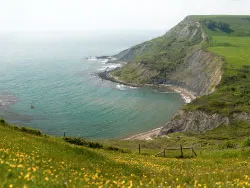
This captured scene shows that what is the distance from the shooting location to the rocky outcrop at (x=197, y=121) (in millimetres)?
90875

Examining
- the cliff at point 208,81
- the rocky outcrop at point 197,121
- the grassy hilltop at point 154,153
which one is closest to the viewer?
the grassy hilltop at point 154,153

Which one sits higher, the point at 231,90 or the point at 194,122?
the point at 231,90

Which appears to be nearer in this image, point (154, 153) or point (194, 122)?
point (154, 153)

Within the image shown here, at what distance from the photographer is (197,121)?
319 feet

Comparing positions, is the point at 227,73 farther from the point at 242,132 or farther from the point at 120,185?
the point at 120,185

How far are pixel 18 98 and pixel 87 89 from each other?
131ft

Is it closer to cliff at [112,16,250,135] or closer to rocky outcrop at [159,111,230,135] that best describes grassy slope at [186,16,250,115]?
cliff at [112,16,250,135]

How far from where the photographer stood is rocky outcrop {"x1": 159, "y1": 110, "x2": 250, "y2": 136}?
3578 inches

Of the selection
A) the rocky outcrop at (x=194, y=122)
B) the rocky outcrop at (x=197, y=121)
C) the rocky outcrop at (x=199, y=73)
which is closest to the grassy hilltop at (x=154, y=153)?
the rocky outcrop at (x=199, y=73)

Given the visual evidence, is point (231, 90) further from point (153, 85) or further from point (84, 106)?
point (84, 106)

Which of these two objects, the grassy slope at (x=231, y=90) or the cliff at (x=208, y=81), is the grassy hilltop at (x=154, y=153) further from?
the cliff at (x=208, y=81)

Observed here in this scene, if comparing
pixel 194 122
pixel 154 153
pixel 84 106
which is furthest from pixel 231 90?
pixel 154 153

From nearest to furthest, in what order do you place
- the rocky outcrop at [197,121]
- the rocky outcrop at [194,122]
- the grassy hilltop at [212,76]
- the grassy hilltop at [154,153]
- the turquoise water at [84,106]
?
the grassy hilltop at [154,153]
the rocky outcrop at [197,121]
the rocky outcrop at [194,122]
the grassy hilltop at [212,76]
the turquoise water at [84,106]

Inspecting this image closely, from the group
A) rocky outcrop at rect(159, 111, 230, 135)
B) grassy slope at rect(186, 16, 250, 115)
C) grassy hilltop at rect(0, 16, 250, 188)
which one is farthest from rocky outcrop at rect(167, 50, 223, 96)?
rocky outcrop at rect(159, 111, 230, 135)
